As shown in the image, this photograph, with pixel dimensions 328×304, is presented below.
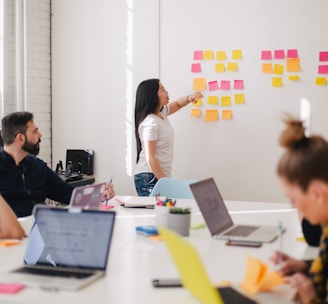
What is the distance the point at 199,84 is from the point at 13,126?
5.92 ft

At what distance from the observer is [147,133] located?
3.82 meters

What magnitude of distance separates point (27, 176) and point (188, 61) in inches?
75.1

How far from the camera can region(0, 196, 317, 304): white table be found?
1.46 m

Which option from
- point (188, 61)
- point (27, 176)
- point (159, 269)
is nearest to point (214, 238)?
point (159, 269)

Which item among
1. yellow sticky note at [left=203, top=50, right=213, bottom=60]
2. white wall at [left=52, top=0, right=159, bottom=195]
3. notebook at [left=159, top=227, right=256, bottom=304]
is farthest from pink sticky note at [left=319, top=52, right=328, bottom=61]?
notebook at [left=159, top=227, right=256, bottom=304]

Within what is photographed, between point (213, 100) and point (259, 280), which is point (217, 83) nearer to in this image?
point (213, 100)

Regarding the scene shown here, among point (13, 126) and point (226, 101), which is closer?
point (13, 126)

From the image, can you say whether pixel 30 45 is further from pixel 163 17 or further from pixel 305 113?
pixel 305 113

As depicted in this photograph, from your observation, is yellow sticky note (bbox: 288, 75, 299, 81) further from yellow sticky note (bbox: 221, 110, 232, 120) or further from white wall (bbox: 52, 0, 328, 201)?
yellow sticky note (bbox: 221, 110, 232, 120)

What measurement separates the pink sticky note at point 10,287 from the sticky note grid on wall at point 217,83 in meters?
2.99

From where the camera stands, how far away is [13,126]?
303cm

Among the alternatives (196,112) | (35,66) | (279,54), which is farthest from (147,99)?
(35,66)

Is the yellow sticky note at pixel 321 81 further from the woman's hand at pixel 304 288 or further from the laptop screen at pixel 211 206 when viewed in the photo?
the woman's hand at pixel 304 288

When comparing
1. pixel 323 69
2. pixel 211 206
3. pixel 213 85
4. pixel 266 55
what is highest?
pixel 266 55
